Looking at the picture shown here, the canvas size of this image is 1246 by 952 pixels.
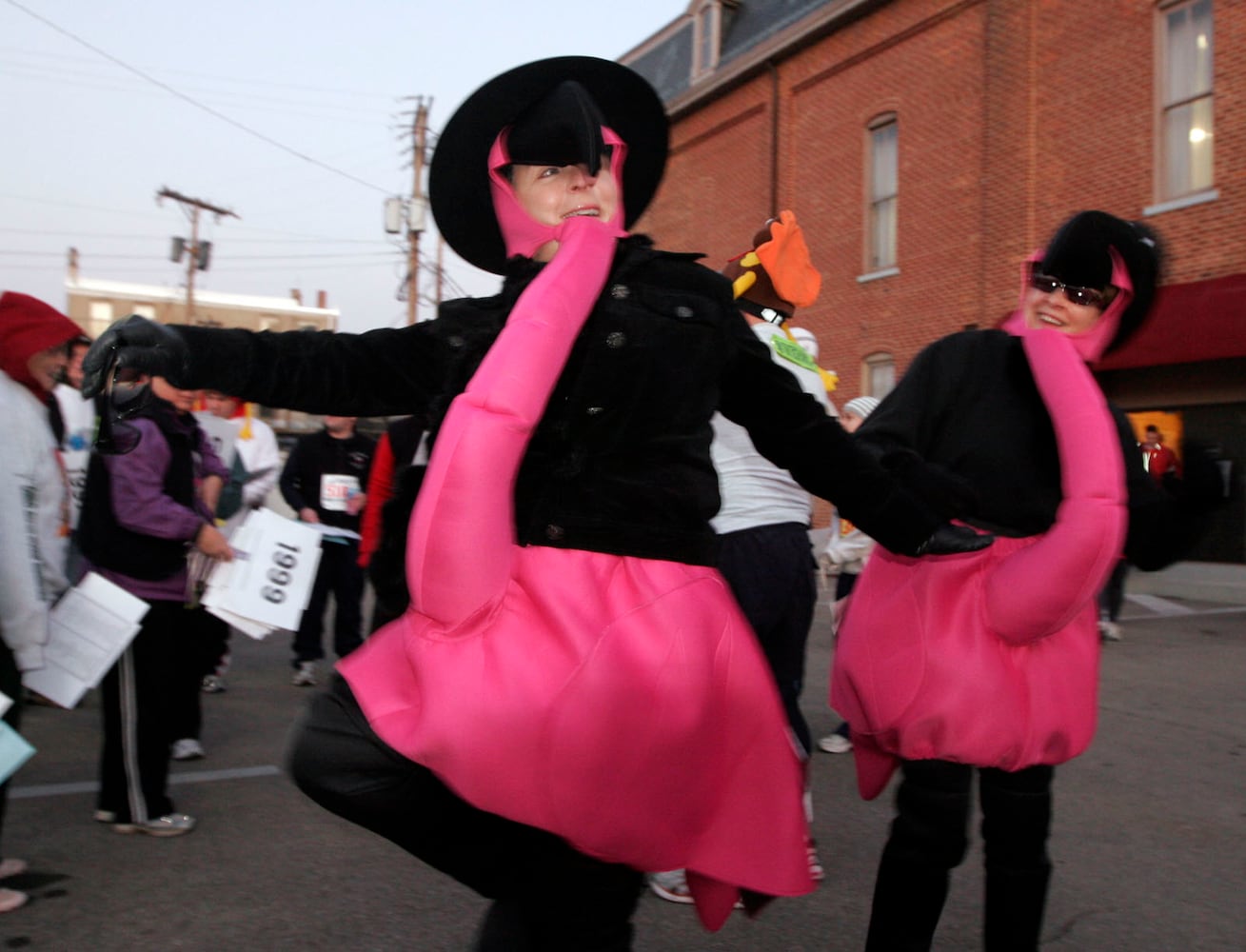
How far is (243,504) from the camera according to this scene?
22.3 feet

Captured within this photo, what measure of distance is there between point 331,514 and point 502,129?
505cm

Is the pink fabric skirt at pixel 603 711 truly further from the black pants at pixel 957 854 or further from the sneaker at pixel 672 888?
the sneaker at pixel 672 888

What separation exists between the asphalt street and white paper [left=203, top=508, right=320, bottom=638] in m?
0.68

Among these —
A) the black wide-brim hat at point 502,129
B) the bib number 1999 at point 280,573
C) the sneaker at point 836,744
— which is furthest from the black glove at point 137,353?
the sneaker at point 836,744

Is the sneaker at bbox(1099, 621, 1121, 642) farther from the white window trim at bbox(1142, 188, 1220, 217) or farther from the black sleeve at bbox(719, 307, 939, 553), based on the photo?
the black sleeve at bbox(719, 307, 939, 553)

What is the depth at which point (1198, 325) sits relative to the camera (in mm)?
12422

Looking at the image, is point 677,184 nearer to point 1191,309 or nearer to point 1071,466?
point 1191,309

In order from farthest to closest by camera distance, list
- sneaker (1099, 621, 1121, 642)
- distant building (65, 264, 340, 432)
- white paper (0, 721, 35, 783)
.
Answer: distant building (65, 264, 340, 432) → sneaker (1099, 621, 1121, 642) → white paper (0, 721, 35, 783)

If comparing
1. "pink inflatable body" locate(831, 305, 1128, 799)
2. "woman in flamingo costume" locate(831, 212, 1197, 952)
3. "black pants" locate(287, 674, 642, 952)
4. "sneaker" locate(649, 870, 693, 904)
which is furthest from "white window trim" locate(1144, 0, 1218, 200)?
"black pants" locate(287, 674, 642, 952)

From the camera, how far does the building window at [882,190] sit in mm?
Answer: 17312

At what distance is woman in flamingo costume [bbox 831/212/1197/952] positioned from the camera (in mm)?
2312

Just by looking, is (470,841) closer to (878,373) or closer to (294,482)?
(294,482)

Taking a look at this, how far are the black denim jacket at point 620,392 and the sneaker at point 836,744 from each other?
11.3 ft

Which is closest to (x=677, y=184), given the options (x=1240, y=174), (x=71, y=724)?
(x=1240, y=174)
